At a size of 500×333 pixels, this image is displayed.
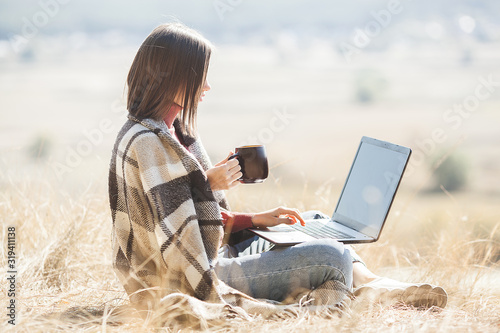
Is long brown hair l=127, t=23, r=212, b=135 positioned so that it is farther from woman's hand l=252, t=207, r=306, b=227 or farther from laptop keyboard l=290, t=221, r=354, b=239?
laptop keyboard l=290, t=221, r=354, b=239

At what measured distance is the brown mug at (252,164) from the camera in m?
2.22

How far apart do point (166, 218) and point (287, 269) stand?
0.53 meters

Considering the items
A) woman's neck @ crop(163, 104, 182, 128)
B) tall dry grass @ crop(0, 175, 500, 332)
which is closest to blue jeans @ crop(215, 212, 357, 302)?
tall dry grass @ crop(0, 175, 500, 332)

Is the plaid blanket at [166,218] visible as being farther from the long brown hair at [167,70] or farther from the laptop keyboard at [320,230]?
the laptop keyboard at [320,230]

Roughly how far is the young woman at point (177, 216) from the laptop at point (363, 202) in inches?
6.3

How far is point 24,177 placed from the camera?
4141 mm

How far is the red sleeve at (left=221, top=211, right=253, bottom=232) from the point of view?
255 centimetres

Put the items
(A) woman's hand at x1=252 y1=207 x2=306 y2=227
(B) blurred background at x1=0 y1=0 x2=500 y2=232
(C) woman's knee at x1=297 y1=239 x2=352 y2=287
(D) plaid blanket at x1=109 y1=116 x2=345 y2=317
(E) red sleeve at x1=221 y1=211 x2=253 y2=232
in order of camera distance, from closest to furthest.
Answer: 1. (D) plaid blanket at x1=109 y1=116 x2=345 y2=317
2. (C) woman's knee at x1=297 y1=239 x2=352 y2=287
3. (A) woman's hand at x1=252 y1=207 x2=306 y2=227
4. (E) red sleeve at x1=221 y1=211 x2=253 y2=232
5. (B) blurred background at x1=0 y1=0 x2=500 y2=232

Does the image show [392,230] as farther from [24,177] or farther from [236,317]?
[24,177]

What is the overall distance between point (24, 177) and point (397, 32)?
50646 millimetres

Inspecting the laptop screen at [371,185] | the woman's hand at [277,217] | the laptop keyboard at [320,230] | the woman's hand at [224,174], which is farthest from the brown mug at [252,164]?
the laptop screen at [371,185]

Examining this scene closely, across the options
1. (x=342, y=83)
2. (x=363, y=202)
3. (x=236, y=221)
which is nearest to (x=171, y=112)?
(x=236, y=221)

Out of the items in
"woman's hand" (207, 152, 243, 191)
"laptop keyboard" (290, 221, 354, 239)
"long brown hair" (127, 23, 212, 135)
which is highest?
"long brown hair" (127, 23, 212, 135)

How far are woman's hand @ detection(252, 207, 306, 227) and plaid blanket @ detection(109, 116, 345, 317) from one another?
0.35m
